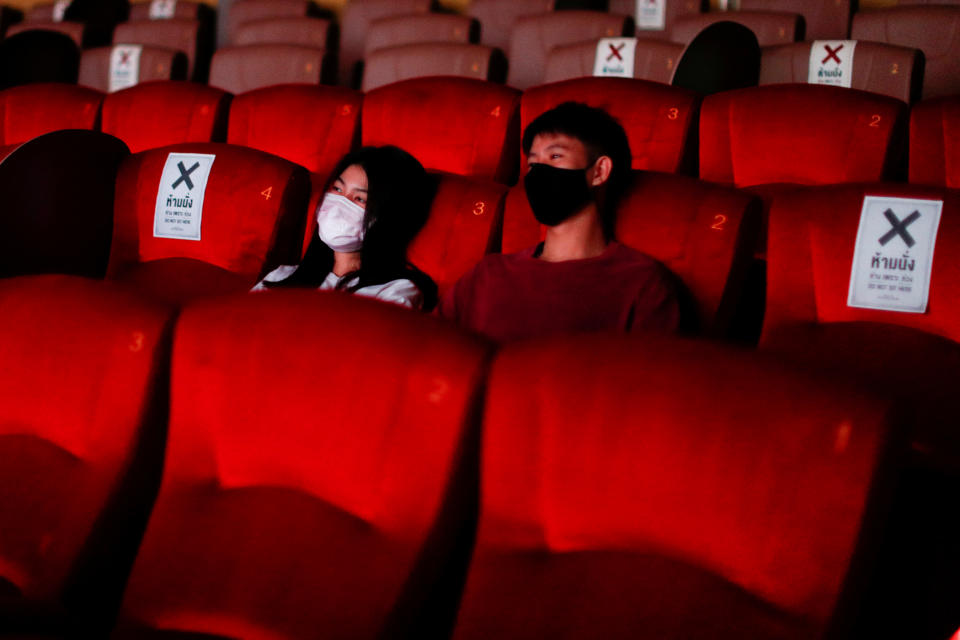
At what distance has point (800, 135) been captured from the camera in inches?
39.3

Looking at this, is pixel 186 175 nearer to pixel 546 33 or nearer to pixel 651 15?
pixel 546 33

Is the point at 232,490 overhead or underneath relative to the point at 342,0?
underneath

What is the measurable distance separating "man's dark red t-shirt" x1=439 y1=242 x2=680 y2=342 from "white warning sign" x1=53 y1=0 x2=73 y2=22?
7.63 feet

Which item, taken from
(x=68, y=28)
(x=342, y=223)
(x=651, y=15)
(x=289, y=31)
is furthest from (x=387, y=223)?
(x=68, y=28)

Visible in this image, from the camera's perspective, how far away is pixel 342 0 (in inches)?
103

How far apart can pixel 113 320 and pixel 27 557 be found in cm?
15

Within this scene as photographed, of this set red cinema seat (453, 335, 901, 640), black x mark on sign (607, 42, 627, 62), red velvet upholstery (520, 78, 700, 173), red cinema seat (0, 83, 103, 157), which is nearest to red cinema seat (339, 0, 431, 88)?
black x mark on sign (607, 42, 627, 62)

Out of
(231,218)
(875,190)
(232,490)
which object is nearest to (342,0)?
(231,218)

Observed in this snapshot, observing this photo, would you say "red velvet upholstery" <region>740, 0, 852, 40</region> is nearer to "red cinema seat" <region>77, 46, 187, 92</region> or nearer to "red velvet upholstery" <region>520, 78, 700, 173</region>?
"red velvet upholstery" <region>520, 78, 700, 173</region>

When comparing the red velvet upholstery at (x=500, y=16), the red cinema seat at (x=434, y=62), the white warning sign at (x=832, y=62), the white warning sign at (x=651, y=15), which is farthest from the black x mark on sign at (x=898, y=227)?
the red velvet upholstery at (x=500, y=16)

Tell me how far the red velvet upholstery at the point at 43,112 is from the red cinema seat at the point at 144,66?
569 millimetres

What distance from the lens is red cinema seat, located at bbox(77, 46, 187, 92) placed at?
2.01m

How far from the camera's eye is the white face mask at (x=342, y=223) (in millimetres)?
919

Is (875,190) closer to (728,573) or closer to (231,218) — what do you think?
(728,573)
